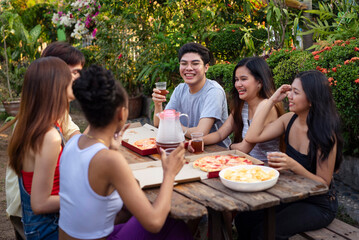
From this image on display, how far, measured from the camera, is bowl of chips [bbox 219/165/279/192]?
6.46ft

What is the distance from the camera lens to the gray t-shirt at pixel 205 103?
3396 mm

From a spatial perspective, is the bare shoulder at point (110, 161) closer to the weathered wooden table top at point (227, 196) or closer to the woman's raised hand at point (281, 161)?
the weathered wooden table top at point (227, 196)

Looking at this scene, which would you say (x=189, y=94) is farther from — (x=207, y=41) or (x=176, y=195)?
(x=207, y=41)

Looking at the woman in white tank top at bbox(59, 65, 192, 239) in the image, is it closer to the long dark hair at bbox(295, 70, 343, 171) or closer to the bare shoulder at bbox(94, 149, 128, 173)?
the bare shoulder at bbox(94, 149, 128, 173)

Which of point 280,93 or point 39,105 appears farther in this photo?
point 280,93

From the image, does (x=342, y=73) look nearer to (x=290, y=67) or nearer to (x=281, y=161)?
(x=290, y=67)

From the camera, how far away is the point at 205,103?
11.3ft

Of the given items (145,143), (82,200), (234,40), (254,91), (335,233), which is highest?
(234,40)

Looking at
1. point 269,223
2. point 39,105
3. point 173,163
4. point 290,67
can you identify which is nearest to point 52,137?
point 39,105

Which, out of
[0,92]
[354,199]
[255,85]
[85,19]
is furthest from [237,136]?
[0,92]

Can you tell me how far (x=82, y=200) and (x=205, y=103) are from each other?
1868mm

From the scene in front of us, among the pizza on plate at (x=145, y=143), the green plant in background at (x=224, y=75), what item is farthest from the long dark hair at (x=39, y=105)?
the green plant in background at (x=224, y=75)

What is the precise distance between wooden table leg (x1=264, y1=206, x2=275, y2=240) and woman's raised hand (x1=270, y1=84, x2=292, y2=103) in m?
1.02

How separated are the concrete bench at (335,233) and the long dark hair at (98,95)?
1300 mm
